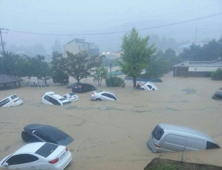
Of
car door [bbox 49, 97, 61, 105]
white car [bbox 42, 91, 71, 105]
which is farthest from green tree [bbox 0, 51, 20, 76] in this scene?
car door [bbox 49, 97, 61, 105]

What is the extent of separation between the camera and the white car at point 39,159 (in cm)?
676

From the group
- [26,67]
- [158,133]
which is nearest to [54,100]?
[158,133]

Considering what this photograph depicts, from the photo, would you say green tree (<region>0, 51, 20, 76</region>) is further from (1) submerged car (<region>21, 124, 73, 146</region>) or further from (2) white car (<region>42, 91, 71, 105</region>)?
(1) submerged car (<region>21, 124, 73, 146</region>)

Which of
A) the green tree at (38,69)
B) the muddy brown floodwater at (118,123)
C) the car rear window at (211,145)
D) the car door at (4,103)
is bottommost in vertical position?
the muddy brown floodwater at (118,123)

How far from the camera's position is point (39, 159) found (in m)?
6.85

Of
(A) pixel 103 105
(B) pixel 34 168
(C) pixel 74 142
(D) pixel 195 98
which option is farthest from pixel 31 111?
(D) pixel 195 98

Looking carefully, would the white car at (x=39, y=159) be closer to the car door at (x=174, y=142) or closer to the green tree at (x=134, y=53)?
the car door at (x=174, y=142)

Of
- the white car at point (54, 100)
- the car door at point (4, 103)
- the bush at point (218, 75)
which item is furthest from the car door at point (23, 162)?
the bush at point (218, 75)

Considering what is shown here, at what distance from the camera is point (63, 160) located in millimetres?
7098

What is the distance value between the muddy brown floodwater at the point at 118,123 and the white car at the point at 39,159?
68 cm

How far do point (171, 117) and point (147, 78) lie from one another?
19006 millimetres

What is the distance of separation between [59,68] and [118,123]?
16885 mm

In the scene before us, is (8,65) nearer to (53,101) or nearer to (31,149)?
(53,101)

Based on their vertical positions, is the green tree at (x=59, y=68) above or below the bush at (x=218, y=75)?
above
